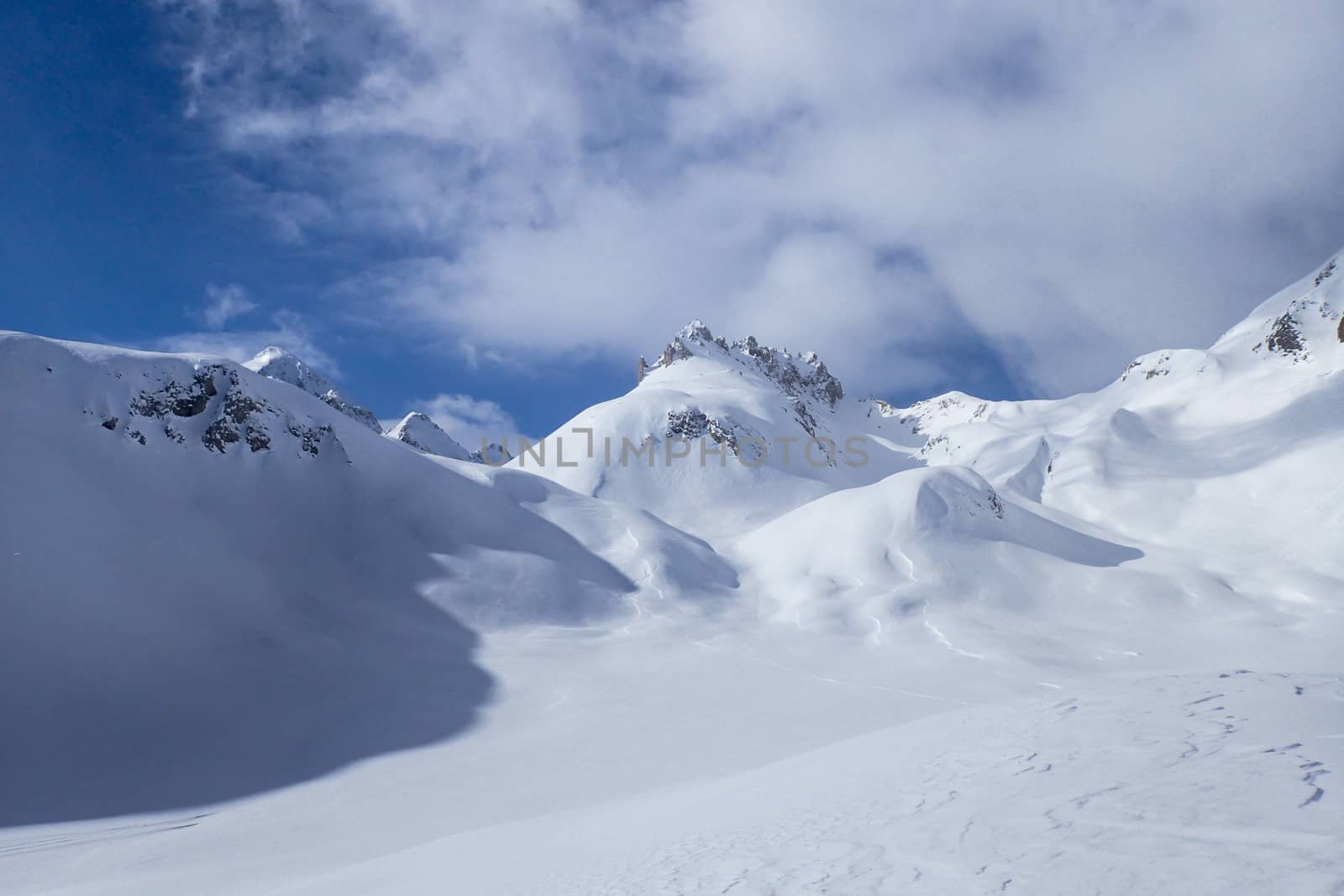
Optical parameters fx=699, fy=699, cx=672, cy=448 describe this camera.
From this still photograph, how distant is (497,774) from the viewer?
13.6 m

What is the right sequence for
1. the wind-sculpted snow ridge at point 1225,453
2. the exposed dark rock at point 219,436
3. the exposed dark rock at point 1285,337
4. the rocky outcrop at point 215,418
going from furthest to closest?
1. the exposed dark rock at point 1285,337
2. the wind-sculpted snow ridge at point 1225,453
3. the exposed dark rock at point 219,436
4. the rocky outcrop at point 215,418

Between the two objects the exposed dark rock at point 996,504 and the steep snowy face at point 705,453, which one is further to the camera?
the steep snowy face at point 705,453

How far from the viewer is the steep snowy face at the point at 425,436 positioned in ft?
334

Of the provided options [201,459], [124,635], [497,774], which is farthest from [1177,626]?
[201,459]

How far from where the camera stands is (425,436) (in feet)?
348

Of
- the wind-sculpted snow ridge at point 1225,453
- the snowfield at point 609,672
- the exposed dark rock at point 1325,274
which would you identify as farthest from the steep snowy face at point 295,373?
the exposed dark rock at point 1325,274

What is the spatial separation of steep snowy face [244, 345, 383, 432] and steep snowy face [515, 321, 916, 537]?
Answer: 41.1 meters

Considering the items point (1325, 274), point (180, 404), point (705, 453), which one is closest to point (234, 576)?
point (180, 404)

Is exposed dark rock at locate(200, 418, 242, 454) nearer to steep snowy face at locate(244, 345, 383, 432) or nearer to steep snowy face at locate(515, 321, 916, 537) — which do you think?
steep snowy face at locate(515, 321, 916, 537)

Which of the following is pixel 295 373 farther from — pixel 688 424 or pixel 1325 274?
pixel 1325 274

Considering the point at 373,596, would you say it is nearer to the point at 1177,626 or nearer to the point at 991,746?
the point at 991,746

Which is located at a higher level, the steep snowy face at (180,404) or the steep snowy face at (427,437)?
the steep snowy face at (427,437)

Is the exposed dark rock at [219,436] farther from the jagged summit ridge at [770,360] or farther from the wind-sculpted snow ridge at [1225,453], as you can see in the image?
the jagged summit ridge at [770,360]

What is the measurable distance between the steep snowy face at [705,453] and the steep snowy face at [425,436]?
123 feet
